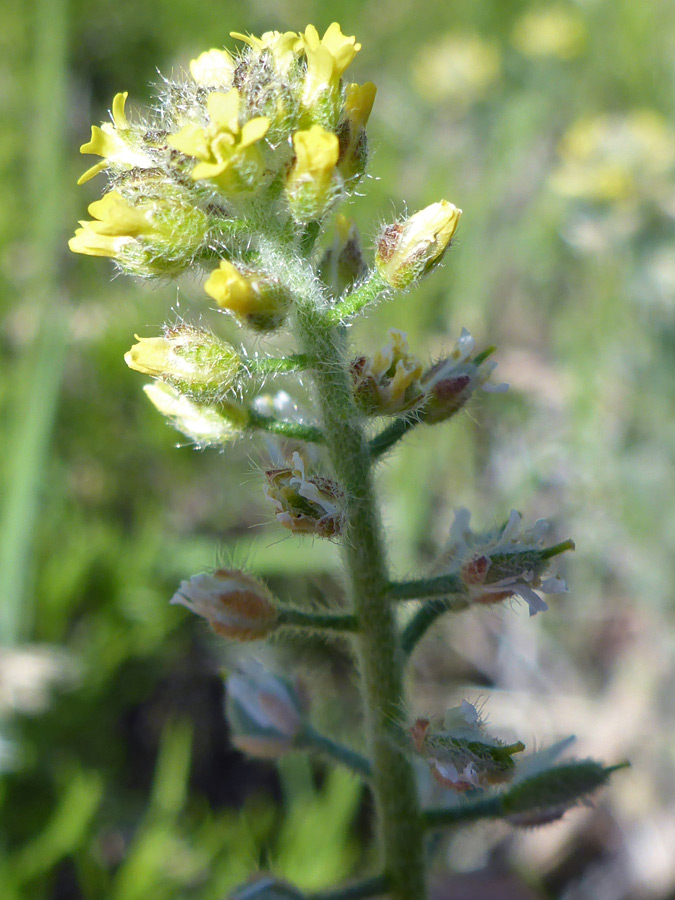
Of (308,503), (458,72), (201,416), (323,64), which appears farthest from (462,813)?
(458,72)

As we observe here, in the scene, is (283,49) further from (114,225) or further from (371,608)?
(371,608)

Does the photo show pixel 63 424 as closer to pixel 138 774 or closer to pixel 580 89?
pixel 138 774

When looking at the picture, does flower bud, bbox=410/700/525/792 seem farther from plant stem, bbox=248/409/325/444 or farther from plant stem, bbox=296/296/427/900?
plant stem, bbox=248/409/325/444

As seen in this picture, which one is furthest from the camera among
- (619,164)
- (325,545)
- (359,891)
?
(619,164)

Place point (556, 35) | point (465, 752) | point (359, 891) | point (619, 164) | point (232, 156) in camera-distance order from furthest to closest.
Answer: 1. point (556, 35)
2. point (619, 164)
3. point (359, 891)
4. point (465, 752)
5. point (232, 156)

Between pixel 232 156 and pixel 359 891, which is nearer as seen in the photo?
pixel 232 156

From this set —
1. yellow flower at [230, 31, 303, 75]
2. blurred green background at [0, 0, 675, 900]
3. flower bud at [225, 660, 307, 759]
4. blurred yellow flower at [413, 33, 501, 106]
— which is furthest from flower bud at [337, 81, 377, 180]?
blurred yellow flower at [413, 33, 501, 106]

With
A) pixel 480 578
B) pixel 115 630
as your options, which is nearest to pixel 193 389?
pixel 480 578

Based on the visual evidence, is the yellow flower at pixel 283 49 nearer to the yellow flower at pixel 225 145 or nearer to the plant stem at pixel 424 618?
the yellow flower at pixel 225 145
